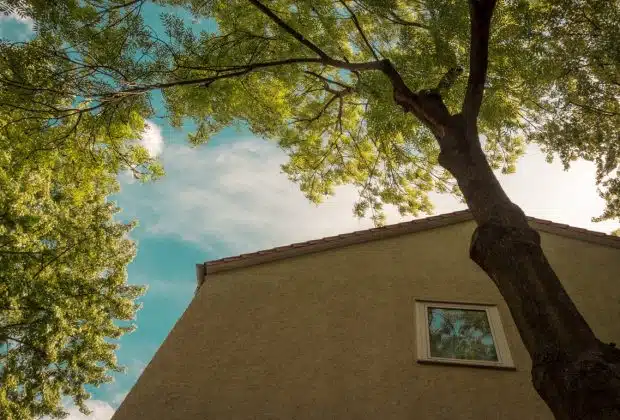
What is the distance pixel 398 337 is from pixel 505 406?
5.37ft

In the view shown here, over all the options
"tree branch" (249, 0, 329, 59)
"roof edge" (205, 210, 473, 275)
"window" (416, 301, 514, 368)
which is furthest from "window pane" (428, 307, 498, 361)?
"tree branch" (249, 0, 329, 59)

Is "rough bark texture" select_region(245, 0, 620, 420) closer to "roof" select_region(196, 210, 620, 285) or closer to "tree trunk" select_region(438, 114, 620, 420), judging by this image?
"tree trunk" select_region(438, 114, 620, 420)

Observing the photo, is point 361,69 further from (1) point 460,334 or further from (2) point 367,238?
(1) point 460,334

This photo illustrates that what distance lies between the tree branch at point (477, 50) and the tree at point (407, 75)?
0.01 meters

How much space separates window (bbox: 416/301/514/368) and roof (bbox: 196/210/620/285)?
175 centimetres

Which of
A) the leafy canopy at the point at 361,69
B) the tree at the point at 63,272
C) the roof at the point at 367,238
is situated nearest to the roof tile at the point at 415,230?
the roof at the point at 367,238

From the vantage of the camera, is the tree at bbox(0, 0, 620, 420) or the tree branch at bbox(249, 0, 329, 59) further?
the tree branch at bbox(249, 0, 329, 59)

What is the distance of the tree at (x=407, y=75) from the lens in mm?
4707

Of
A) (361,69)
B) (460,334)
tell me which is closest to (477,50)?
(361,69)

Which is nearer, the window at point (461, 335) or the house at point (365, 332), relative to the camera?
the house at point (365, 332)

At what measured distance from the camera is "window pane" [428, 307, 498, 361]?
600cm

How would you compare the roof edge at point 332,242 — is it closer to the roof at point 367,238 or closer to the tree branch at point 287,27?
the roof at point 367,238

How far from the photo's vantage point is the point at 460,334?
6.33 metres

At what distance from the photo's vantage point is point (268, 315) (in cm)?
658
